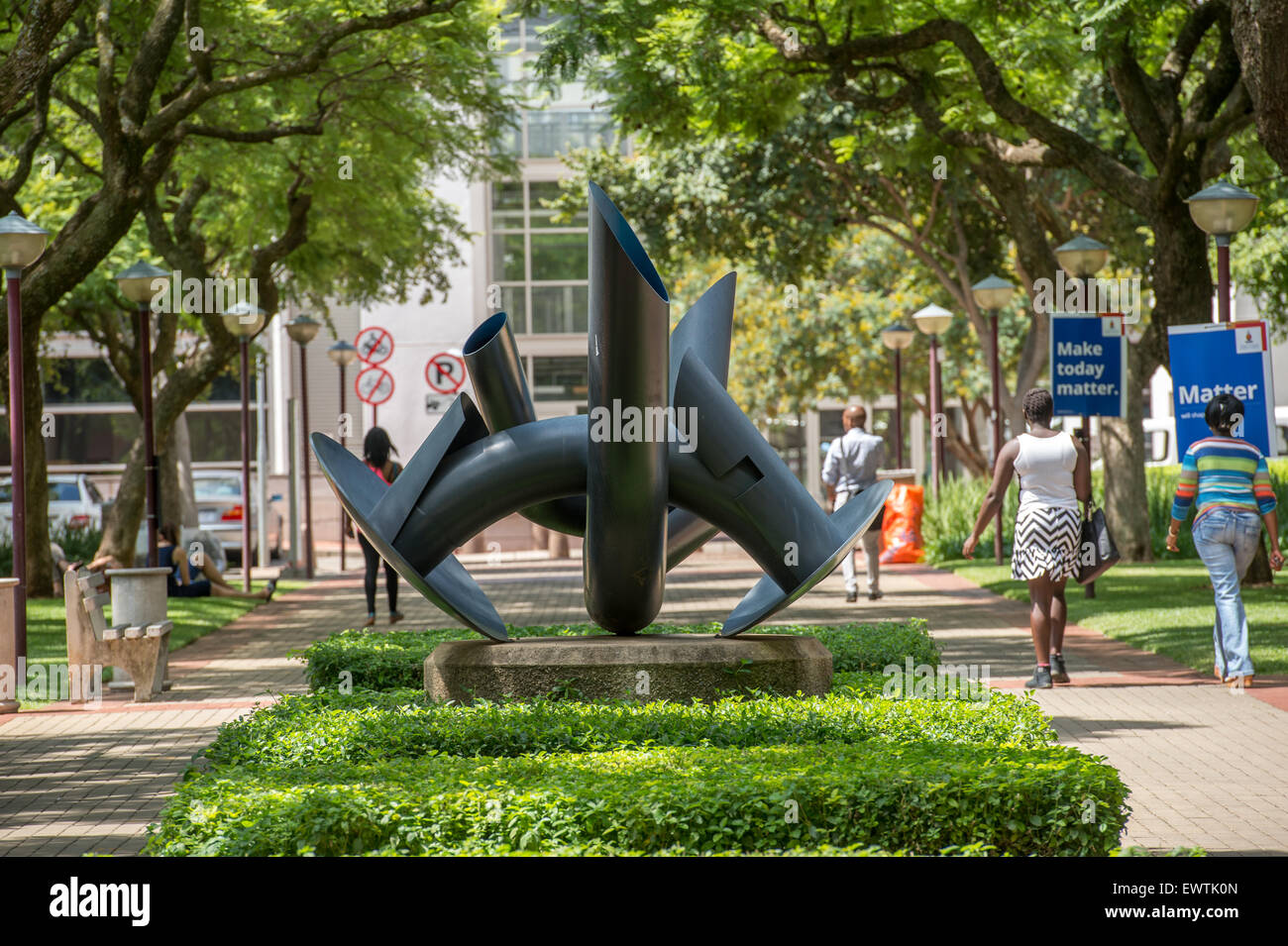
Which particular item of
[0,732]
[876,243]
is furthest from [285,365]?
[0,732]

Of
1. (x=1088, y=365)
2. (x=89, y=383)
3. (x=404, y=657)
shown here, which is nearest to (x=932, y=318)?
(x=1088, y=365)

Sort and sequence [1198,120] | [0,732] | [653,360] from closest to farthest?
[653,360]
[0,732]
[1198,120]

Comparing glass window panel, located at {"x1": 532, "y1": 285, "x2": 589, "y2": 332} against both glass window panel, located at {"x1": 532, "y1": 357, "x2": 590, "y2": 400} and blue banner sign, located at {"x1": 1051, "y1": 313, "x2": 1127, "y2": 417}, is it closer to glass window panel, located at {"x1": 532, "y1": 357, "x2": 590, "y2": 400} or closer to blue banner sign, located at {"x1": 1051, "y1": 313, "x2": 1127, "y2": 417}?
glass window panel, located at {"x1": 532, "y1": 357, "x2": 590, "y2": 400}

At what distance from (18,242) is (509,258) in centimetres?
2641

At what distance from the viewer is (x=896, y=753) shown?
6.06 m

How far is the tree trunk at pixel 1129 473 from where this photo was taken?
21.5 m

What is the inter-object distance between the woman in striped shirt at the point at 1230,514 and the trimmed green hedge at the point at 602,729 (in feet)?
12.2

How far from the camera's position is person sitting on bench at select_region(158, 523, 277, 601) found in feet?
63.1

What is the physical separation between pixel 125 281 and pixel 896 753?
42.0ft

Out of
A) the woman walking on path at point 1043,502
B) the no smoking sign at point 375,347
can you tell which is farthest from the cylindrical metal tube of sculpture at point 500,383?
the no smoking sign at point 375,347

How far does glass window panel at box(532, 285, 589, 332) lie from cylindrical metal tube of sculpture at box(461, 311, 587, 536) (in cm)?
2990

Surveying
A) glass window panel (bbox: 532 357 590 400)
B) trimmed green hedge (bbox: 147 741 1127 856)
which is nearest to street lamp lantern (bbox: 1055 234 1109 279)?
trimmed green hedge (bbox: 147 741 1127 856)

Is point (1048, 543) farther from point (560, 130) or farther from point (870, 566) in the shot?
point (560, 130)
